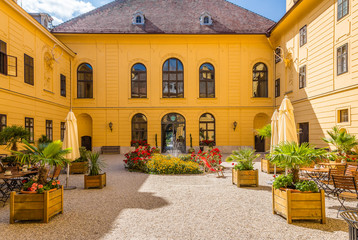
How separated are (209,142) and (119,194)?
1257 centimetres

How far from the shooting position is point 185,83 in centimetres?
2153

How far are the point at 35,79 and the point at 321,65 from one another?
53.2 ft

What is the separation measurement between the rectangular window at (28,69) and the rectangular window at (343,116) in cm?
1645

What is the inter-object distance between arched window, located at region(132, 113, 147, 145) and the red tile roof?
6.77m

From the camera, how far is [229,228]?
498 centimetres

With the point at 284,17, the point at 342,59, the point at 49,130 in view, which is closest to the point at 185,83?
the point at 284,17

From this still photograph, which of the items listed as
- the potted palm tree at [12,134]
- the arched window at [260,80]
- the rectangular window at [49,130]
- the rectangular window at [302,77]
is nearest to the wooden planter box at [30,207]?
the potted palm tree at [12,134]

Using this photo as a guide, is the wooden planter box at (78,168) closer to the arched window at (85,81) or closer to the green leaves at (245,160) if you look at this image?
the green leaves at (245,160)

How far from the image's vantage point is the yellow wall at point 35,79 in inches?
503

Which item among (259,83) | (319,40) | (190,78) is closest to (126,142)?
(190,78)

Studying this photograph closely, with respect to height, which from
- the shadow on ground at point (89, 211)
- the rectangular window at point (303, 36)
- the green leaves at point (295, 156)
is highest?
the rectangular window at point (303, 36)

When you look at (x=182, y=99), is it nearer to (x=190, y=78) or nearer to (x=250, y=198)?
(x=190, y=78)

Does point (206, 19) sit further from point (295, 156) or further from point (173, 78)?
point (295, 156)

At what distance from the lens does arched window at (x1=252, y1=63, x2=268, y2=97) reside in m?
21.6
